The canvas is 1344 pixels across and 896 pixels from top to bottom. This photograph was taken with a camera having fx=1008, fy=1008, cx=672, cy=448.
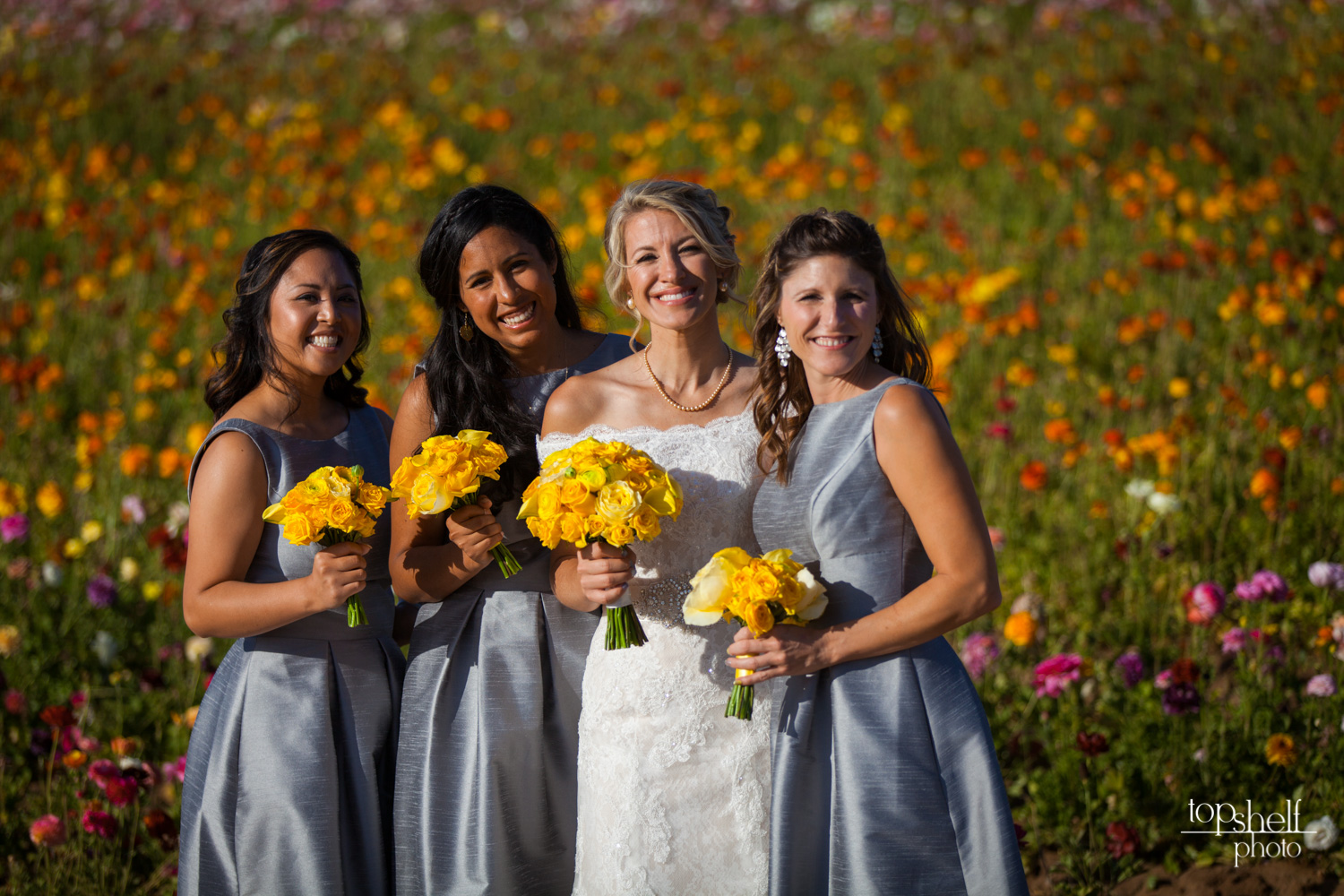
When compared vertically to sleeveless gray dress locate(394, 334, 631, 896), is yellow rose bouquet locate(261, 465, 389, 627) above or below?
above

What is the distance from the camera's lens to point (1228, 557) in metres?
4.23

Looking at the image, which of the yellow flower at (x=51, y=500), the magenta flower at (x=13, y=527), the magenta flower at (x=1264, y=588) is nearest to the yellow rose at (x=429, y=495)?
the magenta flower at (x=1264, y=588)

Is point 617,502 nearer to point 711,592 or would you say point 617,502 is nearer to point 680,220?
point 711,592

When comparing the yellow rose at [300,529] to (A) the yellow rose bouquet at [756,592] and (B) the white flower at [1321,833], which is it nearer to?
(A) the yellow rose bouquet at [756,592]

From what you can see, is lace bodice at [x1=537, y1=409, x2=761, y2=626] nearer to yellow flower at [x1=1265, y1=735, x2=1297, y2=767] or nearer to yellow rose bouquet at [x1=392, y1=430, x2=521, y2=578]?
yellow rose bouquet at [x1=392, y1=430, x2=521, y2=578]

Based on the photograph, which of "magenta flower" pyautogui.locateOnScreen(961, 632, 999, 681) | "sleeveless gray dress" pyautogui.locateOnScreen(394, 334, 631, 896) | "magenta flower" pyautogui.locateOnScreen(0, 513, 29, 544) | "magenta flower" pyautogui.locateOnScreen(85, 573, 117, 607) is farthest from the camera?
"magenta flower" pyautogui.locateOnScreen(0, 513, 29, 544)

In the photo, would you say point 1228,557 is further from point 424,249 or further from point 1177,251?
point 424,249

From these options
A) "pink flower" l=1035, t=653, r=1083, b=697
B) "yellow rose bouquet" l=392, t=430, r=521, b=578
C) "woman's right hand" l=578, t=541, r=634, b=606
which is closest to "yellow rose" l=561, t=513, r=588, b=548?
"woman's right hand" l=578, t=541, r=634, b=606

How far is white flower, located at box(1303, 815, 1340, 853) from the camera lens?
10.0ft

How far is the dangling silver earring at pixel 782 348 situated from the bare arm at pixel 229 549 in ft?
4.46

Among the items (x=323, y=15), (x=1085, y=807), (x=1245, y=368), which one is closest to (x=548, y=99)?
(x=323, y=15)

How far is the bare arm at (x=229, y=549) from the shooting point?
261cm

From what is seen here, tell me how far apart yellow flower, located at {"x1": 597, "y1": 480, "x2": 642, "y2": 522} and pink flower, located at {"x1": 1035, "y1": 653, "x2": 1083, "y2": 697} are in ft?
5.75

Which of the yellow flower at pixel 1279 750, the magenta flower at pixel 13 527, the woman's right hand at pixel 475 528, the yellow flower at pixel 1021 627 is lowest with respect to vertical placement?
the yellow flower at pixel 1279 750
